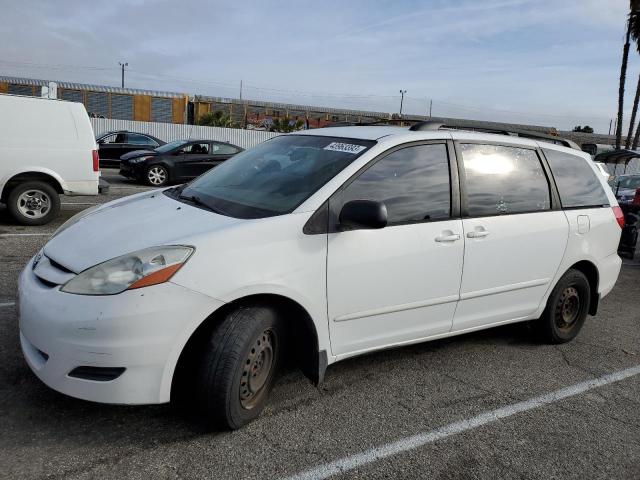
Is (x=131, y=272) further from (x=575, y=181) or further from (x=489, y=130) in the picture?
(x=575, y=181)

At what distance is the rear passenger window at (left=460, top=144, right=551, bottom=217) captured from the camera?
3.82 m

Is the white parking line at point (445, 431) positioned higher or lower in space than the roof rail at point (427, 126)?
lower

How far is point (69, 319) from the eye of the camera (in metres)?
2.57

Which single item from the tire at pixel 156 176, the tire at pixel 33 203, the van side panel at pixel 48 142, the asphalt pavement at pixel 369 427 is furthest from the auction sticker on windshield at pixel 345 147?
the tire at pixel 156 176

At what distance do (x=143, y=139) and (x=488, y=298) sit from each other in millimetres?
16833

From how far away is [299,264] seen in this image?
2959 mm

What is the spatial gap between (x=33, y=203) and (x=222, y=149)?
810 cm

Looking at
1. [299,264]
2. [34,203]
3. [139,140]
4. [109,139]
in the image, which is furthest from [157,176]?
[299,264]

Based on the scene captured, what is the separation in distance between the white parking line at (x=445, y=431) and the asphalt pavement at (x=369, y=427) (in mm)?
17

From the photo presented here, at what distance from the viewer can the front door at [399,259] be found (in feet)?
10.3

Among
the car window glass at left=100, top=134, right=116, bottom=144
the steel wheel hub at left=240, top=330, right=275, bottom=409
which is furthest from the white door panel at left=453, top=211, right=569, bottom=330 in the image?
the car window glass at left=100, top=134, right=116, bottom=144

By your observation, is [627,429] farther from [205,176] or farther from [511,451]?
[205,176]

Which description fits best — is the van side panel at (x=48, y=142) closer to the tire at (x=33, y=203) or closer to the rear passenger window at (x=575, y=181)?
the tire at (x=33, y=203)

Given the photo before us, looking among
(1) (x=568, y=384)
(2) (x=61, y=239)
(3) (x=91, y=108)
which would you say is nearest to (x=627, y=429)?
(1) (x=568, y=384)
